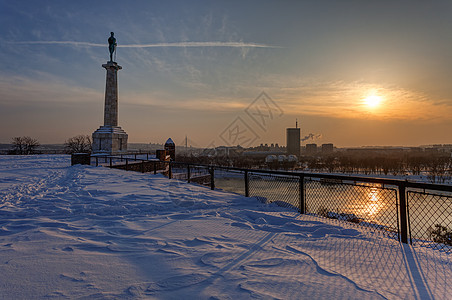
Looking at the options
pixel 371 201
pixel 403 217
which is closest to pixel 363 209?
pixel 371 201

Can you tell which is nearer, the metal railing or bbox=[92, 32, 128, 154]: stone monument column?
the metal railing

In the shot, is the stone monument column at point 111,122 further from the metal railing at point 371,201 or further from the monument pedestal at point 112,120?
the metal railing at point 371,201

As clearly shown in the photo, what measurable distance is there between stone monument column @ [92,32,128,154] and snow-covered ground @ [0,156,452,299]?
1001 inches

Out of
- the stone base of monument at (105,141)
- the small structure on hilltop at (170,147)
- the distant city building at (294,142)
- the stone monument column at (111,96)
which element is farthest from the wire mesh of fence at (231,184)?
the distant city building at (294,142)

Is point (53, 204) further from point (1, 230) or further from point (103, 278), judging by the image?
point (103, 278)

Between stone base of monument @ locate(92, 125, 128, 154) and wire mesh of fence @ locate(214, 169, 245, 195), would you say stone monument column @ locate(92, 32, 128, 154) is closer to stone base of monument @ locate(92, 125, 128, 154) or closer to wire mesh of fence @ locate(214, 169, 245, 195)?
stone base of monument @ locate(92, 125, 128, 154)

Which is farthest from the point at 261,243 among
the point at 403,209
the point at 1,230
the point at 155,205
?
the point at 1,230

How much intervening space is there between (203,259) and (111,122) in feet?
105

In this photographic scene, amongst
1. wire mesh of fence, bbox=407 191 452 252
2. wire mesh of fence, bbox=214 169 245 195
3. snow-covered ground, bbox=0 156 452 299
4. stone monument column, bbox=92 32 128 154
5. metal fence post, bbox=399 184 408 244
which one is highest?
stone monument column, bbox=92 32 128 154

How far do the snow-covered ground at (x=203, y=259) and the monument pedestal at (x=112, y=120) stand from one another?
25.5 meters

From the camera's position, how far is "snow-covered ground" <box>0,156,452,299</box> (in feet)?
7.92

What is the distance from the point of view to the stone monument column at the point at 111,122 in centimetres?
2905

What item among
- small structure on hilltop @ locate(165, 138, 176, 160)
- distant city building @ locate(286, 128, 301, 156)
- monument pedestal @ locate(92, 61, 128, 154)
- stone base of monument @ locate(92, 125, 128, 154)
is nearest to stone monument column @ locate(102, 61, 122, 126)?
monument pedestal @ locate(92, 61, 128, 154)

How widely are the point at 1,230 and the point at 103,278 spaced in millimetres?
3011
